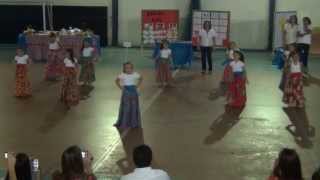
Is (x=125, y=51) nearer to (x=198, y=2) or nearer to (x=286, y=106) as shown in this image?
(x=198, y=2)

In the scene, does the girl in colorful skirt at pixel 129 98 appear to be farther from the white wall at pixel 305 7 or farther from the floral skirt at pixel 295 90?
the white wall at pixel 305 7

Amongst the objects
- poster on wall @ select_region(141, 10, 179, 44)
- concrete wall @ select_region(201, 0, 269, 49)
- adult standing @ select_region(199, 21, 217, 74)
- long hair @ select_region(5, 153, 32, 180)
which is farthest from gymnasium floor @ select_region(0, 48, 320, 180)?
concrete wall @ select_region(201, 0, 269, 49)

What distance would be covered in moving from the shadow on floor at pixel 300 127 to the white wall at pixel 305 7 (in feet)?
40.8

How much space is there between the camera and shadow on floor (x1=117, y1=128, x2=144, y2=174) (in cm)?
982

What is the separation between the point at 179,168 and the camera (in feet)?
32.1

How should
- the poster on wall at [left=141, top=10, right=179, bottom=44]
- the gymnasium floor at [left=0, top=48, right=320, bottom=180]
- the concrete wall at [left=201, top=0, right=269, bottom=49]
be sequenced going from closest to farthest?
1. the gymnasium floor at [left=0, top=48, right=320, bottom=180]
2. the poster on wall at [left=141, top=10, right=179, bottom=44]
3. the concrete wall at [left=201, top=0, right=269, bottom=49]

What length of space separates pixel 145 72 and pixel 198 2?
25.0 ft

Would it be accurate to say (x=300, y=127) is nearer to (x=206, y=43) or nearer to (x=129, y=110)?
(x=129, y=110)

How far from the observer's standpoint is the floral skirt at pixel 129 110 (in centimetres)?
1226

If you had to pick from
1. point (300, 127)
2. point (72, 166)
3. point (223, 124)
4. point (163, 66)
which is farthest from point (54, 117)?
point (72, 166)

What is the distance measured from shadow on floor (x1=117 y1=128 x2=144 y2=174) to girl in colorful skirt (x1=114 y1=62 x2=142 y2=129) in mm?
249

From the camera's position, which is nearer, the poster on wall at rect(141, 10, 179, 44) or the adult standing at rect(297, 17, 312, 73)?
the adult standing at rect(297, 17, 312, 73)

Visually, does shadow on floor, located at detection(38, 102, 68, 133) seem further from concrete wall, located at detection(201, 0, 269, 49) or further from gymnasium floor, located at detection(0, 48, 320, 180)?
concrete wall, located at detection(201, 0, 269, 49)

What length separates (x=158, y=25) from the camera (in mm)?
22141
